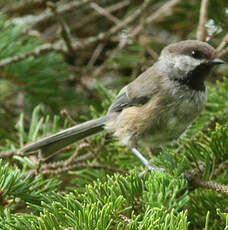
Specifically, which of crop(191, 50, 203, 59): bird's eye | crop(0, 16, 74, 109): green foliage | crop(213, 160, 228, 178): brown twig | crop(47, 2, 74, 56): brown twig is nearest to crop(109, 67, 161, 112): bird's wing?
crop(191, 50, 203, 59): bird's eye

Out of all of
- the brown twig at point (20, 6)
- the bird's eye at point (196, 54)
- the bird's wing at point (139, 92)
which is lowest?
the bird's wing at point (139, 92)

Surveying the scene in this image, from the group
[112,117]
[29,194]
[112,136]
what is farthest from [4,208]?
[112,117]

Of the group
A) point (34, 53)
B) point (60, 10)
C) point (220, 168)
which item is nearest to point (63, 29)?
point (34, 53)

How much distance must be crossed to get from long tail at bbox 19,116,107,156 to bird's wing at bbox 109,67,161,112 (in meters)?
0.15

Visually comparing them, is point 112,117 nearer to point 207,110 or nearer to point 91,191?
point 207,110

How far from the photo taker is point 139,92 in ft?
7.30

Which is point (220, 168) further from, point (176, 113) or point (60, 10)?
point (60, 10)

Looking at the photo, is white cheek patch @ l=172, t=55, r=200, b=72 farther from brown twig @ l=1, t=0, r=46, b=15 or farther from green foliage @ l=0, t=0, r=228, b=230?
brown twig @ l=1, t=0, r=46, b=15

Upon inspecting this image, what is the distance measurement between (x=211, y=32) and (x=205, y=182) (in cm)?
144

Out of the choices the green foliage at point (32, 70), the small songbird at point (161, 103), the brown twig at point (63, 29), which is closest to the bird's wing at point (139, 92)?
the small songbird at point (161, 103)

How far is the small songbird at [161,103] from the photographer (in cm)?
201

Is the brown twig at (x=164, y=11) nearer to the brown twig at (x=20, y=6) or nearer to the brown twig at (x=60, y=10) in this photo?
the brown twig at (x=60, y=10)

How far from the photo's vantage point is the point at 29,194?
4.21 feet

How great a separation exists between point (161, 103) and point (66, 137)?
0.63m
